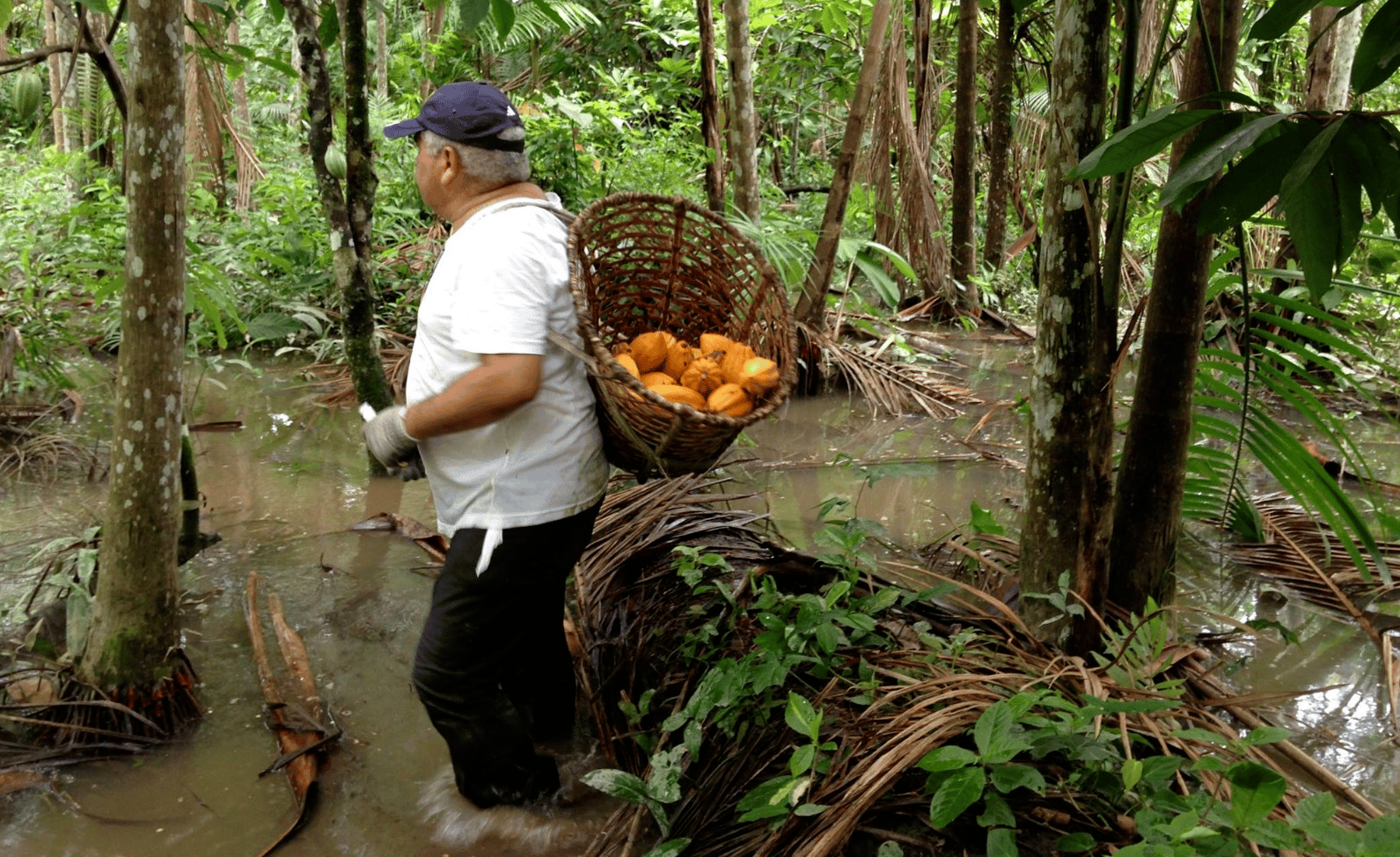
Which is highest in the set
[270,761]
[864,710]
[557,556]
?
[557,556]

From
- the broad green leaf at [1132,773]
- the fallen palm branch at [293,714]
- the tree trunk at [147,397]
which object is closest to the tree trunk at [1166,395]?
the broad green leaf at [1132,773]

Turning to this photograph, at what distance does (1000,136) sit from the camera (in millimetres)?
8250

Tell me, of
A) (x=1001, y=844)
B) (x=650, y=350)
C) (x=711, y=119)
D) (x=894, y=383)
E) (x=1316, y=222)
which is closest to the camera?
(x=1316, y=222)

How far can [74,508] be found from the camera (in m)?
4.01

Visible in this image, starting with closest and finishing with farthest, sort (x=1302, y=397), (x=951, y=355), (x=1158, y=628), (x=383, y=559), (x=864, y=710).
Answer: (x=864, y=710)
(x=1158, y=628)
(x=1302, y=397)
(x=383, y=559)
(x=951, y=355)

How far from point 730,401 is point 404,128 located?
39.2 inches

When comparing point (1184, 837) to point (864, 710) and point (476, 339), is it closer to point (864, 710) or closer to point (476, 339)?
point (864, 710)

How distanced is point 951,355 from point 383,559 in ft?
14.9

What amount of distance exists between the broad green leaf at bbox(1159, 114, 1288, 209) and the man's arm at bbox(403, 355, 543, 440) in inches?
49.3

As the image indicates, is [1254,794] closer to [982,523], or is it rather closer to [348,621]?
[982,523]

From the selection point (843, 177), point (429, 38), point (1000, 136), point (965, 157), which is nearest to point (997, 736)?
point (843, 177)

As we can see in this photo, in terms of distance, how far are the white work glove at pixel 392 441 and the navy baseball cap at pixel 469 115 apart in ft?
1.98

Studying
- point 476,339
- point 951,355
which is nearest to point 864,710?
point 476,339

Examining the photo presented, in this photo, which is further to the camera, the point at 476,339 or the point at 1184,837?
the point at 476,339
